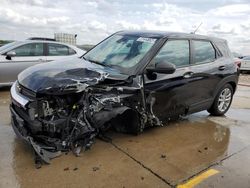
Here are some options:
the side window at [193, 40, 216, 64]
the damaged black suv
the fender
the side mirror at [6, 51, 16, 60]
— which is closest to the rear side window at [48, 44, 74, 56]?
the side mirror at [6, 51, 16, 60]

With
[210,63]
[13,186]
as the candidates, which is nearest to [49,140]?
[13,186]

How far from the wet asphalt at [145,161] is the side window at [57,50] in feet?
12.0

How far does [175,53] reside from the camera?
4832mm

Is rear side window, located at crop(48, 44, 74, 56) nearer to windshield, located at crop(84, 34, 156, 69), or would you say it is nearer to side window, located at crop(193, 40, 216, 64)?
windshield, located at crop(84, 34, 156, 69)

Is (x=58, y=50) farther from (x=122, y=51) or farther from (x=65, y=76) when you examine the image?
(x=65, y=76)

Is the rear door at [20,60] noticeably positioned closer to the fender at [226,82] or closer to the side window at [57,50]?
the side window at [57,50]

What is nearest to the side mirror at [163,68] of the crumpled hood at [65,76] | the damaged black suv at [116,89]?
the damaged black suv at [116,89]

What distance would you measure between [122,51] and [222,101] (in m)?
2.85

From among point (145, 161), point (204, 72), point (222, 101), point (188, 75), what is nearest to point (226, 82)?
point (222, 101)

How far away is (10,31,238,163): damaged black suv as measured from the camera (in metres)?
3.56

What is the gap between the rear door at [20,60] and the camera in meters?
7.68

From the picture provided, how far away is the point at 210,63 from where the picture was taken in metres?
5.49

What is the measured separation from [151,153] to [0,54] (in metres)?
5.53

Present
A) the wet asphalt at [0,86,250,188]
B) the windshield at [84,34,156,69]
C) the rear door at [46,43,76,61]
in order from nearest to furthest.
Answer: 1. the wet asphalt at [0,86,250,188]
2. the windshield at [84,34,156,69]
3. the rear door at [46,43,76,61]
